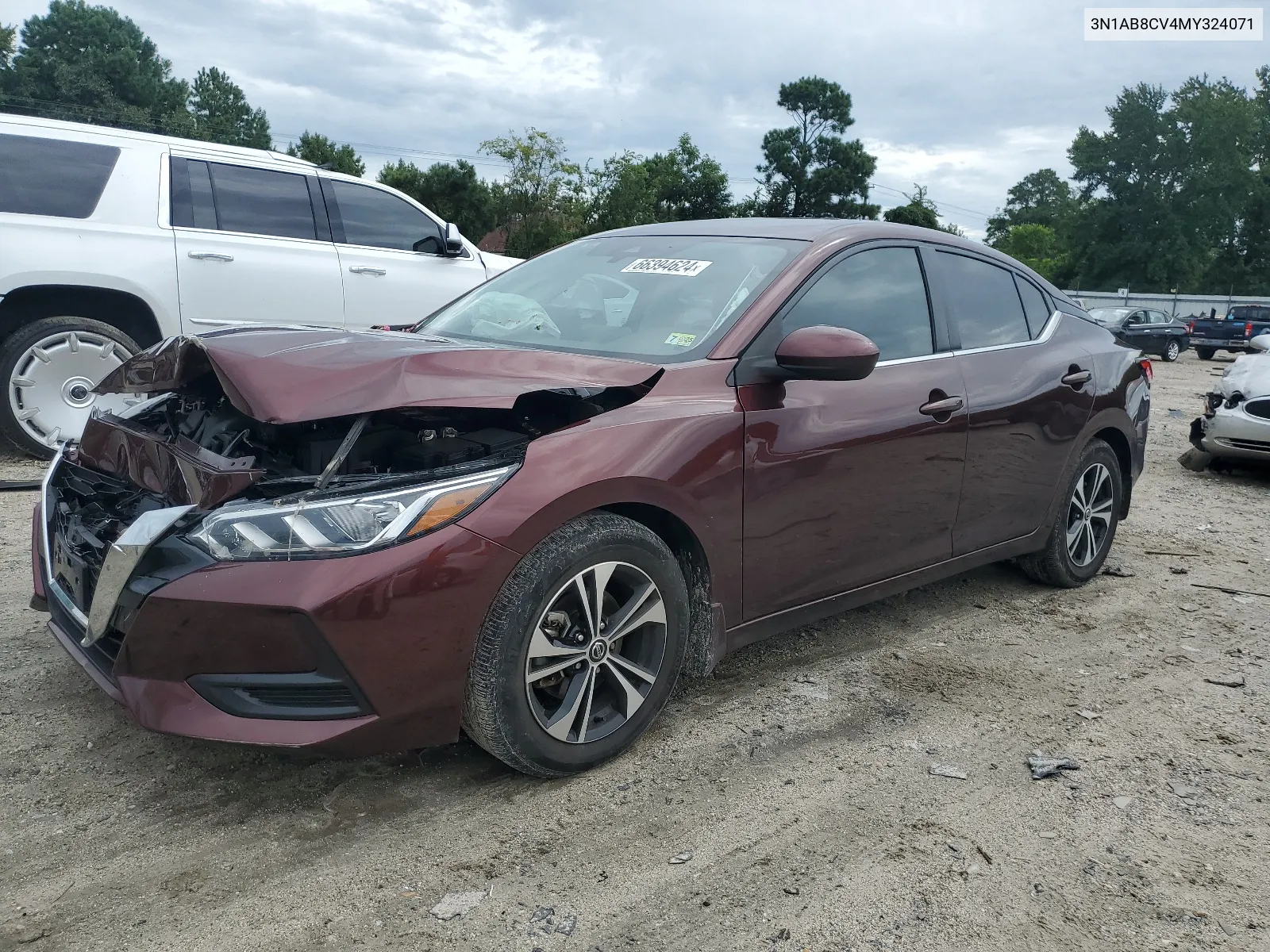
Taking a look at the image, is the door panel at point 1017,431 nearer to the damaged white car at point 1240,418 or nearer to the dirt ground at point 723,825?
the dirt ground at point 723,825

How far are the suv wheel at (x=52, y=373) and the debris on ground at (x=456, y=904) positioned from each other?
4721mm

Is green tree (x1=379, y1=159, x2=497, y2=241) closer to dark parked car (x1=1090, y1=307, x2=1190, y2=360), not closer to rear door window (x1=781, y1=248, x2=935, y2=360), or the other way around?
dark parked car (x1=1090, y1=307, x2=1190, y2=360)

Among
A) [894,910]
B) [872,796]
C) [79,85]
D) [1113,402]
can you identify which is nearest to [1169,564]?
[1113,402]

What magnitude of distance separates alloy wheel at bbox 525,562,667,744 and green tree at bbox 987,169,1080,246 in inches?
4093

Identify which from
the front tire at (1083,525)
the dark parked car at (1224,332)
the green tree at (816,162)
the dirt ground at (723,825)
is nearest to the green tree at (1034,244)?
the green tree at (816,162)

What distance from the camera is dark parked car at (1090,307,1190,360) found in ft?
86.3

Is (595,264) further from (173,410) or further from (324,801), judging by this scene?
(324,801)

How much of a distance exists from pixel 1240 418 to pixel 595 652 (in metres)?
7.32

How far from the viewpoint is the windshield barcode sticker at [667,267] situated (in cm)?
350

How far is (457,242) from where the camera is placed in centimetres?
727

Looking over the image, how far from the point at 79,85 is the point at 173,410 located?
234 ft

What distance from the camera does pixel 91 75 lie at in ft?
203

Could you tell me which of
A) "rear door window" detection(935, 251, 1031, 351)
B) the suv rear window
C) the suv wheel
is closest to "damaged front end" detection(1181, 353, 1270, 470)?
"rear door window" detection(935, 251, 1031, 351)

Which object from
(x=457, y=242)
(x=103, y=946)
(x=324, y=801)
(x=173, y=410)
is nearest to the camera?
(x=103, y=946)
